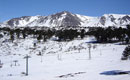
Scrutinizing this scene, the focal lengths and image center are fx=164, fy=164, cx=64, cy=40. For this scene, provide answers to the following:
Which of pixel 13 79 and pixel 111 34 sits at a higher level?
pixel 111 34

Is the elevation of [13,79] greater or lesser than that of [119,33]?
lesser

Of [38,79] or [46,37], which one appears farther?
[46,37]

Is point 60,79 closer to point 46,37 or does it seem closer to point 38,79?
point 38,79

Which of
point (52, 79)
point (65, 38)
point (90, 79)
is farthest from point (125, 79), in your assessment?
point (65, 38)

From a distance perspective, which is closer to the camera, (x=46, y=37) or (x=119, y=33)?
(x=119, y=33)

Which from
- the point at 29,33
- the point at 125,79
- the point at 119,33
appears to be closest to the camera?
the point at 125,79

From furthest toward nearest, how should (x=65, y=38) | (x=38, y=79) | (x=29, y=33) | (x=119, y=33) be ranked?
(x=29, y=33)
(x=65, y=38)
(x=119, y=33)
(x=38, y=79)

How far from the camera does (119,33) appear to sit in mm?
78375

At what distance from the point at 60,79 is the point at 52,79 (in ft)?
3.02

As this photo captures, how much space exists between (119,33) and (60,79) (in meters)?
67.0

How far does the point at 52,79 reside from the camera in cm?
1758

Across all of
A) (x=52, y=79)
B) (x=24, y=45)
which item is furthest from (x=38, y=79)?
(x=24, y=45)

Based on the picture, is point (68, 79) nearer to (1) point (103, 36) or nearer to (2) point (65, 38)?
(1) point (103, 36)

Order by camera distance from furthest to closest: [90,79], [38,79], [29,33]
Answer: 1. [29,33]
2. [38,79]
3. [90,79]
